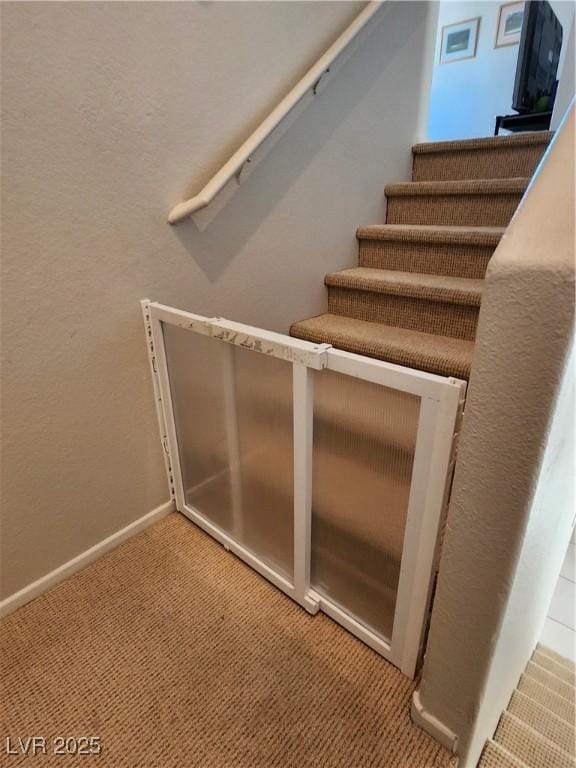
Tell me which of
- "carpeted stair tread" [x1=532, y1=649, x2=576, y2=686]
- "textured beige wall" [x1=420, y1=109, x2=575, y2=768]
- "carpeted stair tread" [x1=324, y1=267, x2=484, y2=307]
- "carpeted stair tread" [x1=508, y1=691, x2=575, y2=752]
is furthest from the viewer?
"carpeted stair tread" [x1=324, y1=267, x2=484, y2=307]

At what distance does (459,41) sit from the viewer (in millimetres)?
3824

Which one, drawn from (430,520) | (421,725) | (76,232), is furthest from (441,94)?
(421,725)

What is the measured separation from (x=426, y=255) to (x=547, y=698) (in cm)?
156

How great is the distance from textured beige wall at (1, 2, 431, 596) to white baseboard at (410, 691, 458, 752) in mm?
1003

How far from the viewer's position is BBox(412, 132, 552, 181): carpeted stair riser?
5.80ft

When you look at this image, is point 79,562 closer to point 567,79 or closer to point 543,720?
point 543,720

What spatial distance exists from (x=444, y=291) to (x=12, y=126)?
4.41 ft

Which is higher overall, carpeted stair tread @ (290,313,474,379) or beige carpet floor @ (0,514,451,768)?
carpeted stair tread @ (290,313,474,379)

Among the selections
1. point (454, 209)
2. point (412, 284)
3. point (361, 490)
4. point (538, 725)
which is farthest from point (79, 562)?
point (454, 209)

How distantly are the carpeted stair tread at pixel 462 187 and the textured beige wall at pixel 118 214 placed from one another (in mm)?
461

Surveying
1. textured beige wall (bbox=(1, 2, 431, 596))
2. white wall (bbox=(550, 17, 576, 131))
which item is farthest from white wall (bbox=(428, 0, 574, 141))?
Answer: textured beige wall (bbox=(1, 2, 431, 596))

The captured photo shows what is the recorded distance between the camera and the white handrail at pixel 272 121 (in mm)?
1181

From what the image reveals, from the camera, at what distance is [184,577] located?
4.26 ft

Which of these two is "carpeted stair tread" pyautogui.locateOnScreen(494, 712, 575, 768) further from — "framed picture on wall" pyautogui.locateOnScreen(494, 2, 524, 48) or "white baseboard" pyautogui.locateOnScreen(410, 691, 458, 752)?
"framed picture on wall" pyautogui.locateOnScreen(494, 2, 524, 48)
